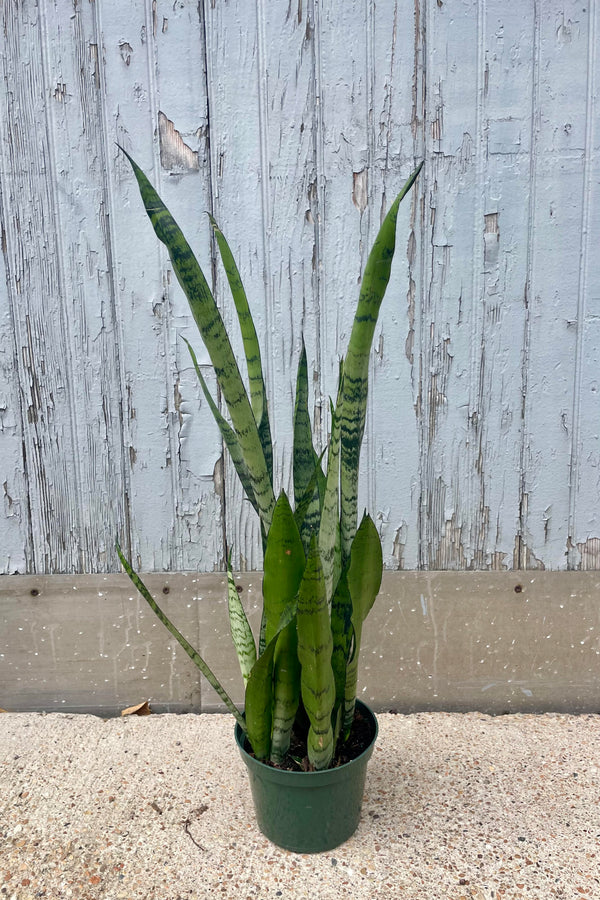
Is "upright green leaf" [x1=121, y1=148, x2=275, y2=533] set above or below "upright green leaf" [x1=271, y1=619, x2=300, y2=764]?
above

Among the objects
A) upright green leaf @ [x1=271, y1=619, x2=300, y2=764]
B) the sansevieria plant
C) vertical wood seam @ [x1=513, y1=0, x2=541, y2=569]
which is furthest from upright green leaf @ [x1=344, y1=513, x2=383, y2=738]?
vertical wood seam @ [x1=513, y1=0, x2=541, y2=569]

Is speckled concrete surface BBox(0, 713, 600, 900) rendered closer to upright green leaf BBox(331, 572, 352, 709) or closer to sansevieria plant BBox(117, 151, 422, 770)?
sansevieria plant BBox(117, 151, 422, 770)

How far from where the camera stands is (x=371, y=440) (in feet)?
5.31

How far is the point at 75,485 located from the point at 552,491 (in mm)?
1165

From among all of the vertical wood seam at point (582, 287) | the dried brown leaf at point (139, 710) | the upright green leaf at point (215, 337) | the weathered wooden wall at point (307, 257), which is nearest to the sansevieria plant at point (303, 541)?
the upright green leaf at point (215, 337)

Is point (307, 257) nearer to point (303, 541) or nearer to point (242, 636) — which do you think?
point (303, 541)

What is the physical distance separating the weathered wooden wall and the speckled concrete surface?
0.40m

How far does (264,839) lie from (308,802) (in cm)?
16

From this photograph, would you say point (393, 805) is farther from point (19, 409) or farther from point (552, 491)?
point (19, 409)

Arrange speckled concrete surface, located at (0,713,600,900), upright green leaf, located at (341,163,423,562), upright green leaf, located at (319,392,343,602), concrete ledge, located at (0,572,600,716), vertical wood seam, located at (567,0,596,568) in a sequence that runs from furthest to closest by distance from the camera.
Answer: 1. concrete ledge, located at (0,572,600,716)
2. vertical wood seam, located at (567,0,596,568)
3. speckled concrete surface, located at (0,713,600,900)
4. upright green leaf, located at (319,392,343,602)
5. upright green leaf, located at (341,163,423,562)

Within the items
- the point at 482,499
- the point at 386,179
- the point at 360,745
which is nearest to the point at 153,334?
the point at 386,179

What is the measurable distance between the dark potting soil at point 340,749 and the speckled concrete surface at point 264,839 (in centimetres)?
17

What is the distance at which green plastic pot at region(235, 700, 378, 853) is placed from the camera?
113cm

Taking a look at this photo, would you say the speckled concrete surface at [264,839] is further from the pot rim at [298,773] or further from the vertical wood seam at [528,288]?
the vertical wood seam at [528,288]
